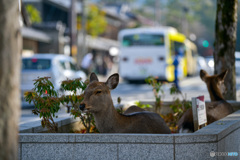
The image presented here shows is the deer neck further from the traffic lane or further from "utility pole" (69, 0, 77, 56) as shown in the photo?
"utility pole" (69, 0, 77, 56)

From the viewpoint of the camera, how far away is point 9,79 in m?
3.23

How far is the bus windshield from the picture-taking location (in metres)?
34.0

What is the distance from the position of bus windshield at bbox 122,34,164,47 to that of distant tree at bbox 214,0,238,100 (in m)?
22.0

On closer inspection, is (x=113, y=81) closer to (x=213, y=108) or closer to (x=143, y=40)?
(x=213, y=108)

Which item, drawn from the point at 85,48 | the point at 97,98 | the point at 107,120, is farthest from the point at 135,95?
the point at 85,48

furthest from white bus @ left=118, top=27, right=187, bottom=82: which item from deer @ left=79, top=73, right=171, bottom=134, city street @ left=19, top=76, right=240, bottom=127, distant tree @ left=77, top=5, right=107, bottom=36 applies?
deer @ left=79, top=73, right=171, bottom=134

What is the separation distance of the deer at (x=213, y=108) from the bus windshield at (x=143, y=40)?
79.1ft

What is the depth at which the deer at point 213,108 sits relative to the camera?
8.10 meters

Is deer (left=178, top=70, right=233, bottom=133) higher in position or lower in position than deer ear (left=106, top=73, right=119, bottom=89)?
lower

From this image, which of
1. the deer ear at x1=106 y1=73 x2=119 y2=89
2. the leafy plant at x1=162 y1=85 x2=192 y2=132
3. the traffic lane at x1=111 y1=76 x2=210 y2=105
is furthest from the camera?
the traffic lane at x1=111 y1=76 x2=210 y2=105

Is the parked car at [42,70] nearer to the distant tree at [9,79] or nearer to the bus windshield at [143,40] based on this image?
the distant tree at [9,79]

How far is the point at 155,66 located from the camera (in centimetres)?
3359

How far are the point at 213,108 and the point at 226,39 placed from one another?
332 centimetres

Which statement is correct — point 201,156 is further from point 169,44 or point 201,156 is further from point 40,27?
point 40,27
